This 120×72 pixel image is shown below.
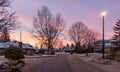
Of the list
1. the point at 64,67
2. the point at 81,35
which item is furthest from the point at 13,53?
the point at 81,35

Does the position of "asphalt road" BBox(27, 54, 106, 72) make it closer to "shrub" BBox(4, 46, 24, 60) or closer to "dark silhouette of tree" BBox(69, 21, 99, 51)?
"shrub" BBox(4, 46, 24, 60)

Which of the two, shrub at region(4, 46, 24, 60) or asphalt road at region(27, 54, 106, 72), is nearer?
asphalt road at region(27, 54, 106, 72)

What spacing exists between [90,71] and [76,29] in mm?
106095

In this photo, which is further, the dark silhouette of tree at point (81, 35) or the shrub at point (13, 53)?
the dark silhouette of tree at point (81, 35)

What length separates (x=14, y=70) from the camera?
2758 cm

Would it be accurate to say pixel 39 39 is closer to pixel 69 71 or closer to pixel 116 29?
pixel 116 29

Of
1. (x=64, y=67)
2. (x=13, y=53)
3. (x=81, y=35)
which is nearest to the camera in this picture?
(x=64, y=67)

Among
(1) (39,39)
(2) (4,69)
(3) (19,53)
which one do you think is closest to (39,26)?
(1) (39,39)

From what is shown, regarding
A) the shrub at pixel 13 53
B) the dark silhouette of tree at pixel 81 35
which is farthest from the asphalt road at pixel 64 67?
the dark silhouette of tree at pixel 81 35

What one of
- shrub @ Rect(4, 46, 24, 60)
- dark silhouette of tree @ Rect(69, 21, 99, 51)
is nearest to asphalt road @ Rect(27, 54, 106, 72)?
shrub @ Rect(4, 46, 24, 60)

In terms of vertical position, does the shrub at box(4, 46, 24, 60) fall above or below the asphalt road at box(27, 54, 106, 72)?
above

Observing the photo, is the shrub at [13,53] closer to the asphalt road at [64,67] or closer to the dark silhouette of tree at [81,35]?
the asphalt road at [64,67]

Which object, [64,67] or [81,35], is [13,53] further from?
[81,35]

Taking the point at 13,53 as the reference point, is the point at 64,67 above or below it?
below
